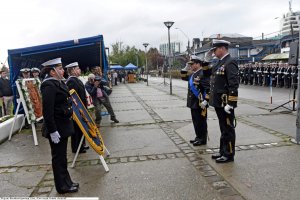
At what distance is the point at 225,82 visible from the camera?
5469 mm

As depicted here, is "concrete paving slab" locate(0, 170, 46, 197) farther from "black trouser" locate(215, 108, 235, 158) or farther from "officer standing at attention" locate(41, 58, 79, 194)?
"black trouser" locate(215, 108, 235, 158)

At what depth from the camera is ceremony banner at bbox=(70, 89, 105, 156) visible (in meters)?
5.30

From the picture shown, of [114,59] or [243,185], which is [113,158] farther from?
[114,59]

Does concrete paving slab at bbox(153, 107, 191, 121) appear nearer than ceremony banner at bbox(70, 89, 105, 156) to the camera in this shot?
No

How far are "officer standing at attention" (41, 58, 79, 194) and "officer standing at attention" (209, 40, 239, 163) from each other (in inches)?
100

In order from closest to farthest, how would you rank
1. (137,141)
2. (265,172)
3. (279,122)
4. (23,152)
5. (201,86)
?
1. (265,172)
2. (201,86)
3. (23,152)
4. (137,141)
5. (279,122)

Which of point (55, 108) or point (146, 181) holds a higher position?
point (55, 108)

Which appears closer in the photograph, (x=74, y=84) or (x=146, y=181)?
(x=146, y=181)

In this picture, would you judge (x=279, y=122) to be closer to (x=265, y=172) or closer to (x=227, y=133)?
(x=227, y=133)

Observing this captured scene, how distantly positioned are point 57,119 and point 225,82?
2859 millimetres

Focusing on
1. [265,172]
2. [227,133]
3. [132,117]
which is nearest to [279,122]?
→ [227,133]

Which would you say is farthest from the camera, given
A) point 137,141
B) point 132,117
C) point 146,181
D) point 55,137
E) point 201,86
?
point 132,117

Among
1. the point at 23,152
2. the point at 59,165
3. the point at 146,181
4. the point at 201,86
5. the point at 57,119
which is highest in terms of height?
the point at 201,86

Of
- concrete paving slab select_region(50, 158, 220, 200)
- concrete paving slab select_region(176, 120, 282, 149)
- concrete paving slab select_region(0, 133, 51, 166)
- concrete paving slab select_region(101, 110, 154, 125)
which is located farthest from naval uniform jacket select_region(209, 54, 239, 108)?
concrete paving slab select_region(101, 110, 154, 125)
